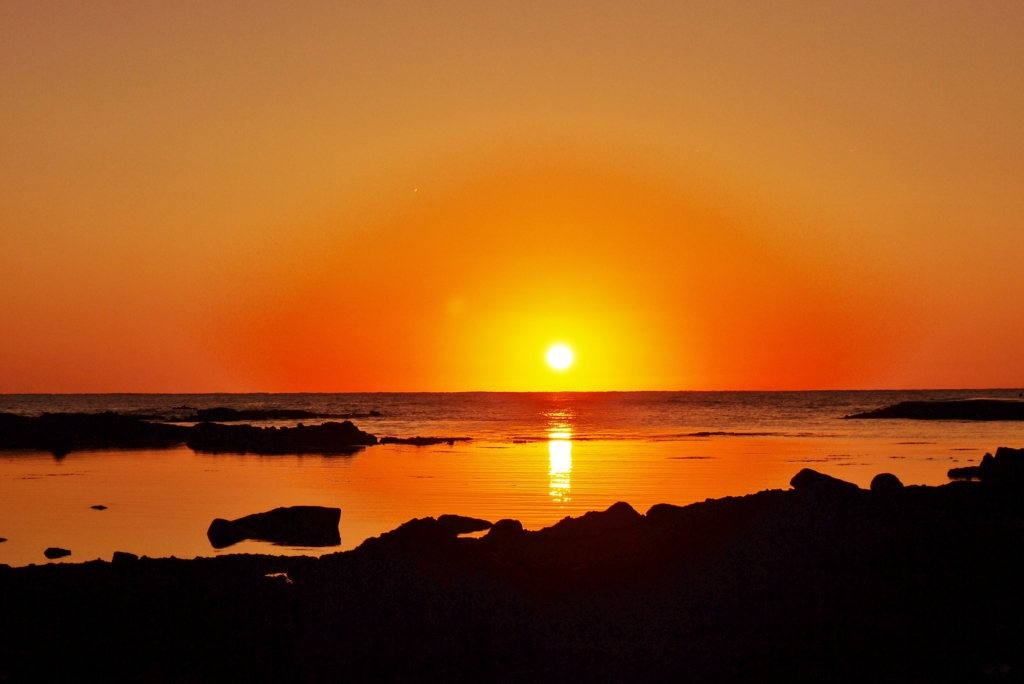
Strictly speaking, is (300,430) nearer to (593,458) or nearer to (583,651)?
(593,458)

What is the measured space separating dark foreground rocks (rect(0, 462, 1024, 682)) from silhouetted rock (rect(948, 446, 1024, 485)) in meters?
9.37

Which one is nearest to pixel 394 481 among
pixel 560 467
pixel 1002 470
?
pixel 560 467

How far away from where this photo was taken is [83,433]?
225 feet

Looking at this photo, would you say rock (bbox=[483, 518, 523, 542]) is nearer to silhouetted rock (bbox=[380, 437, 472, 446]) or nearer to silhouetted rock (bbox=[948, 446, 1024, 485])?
silhouetted rock (bbox=[948, 446, 1024, 485])

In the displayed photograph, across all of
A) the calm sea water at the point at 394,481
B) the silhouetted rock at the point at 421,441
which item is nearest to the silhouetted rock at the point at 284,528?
the calm sea water at the point at 394,481

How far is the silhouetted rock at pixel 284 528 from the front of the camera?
22078mm

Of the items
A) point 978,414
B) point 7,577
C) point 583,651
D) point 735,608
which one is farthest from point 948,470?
point 978,414

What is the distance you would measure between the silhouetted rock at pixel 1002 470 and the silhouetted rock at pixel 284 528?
16913 millimetres

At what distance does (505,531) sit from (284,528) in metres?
5.44

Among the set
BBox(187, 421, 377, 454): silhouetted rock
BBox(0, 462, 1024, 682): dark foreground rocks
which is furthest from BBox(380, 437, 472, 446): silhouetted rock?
BBox(0, 462, 1024, 682): dark foreground rocks

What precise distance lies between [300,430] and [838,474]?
36806 millimetres

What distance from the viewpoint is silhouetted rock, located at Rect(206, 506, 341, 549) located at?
22.1 metres

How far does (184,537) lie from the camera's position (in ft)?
74.4

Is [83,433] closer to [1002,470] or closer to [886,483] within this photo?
[886,483]
